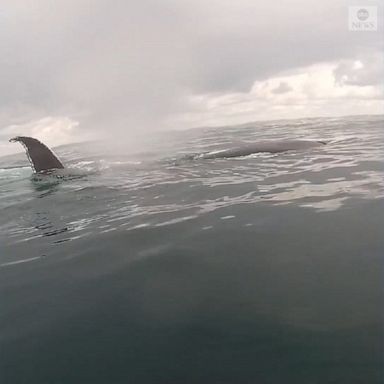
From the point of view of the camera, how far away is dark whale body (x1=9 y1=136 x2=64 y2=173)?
18109 mm

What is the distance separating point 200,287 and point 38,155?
1459 centimetres

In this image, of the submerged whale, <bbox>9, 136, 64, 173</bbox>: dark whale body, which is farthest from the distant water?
the submerged whale

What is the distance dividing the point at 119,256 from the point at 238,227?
265 cm

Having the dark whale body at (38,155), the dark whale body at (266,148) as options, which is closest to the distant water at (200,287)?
the dark whale body at (38,155)

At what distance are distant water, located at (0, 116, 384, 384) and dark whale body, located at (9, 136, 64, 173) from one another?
20.2ft

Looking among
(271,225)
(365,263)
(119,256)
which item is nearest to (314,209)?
(271,225)

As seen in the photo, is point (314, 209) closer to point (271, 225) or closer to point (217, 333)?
point (271, 225)

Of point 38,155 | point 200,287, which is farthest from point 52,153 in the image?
point 200,287

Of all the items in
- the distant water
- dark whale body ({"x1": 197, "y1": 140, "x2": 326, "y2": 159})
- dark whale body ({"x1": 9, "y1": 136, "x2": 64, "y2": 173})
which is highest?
dark whale body ({"x1": 9, "y1": 136, "x2": 64, "y2": 173})

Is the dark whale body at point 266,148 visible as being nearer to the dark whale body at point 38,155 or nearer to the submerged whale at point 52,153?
the submerged whale at point 52,153

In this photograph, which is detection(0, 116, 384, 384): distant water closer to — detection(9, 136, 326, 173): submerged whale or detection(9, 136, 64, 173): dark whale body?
detection(9, 136, 64, 173): dark whale body

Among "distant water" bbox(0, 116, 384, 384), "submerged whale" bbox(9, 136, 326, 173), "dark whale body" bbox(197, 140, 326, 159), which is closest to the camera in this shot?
"distant water" bbox(0, 116, 384, 384)

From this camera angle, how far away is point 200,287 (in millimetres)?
6336

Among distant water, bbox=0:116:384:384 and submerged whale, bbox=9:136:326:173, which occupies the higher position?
submerged whale, bbox=9:136:326:173
